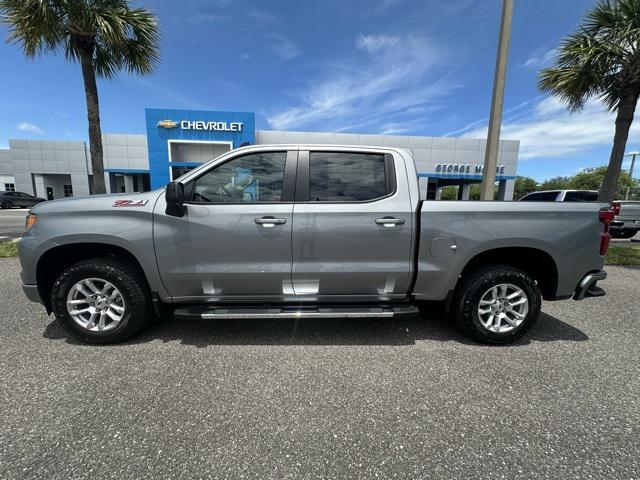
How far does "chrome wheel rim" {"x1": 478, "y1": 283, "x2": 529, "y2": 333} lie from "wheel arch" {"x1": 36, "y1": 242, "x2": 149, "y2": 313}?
11.3 ft

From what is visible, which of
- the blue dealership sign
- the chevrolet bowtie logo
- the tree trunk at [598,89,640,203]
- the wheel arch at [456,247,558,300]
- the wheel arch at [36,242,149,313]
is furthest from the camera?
the blue dealership sign

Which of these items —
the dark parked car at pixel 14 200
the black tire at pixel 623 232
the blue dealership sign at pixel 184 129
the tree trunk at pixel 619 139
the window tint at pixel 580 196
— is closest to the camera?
the tree trunk at pixel 619 139

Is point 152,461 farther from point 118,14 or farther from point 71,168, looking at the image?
point 71,168

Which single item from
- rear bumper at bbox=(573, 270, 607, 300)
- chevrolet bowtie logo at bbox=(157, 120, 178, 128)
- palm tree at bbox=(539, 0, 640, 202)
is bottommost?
rear bumper at bbox=(573, 270, 607, 300)

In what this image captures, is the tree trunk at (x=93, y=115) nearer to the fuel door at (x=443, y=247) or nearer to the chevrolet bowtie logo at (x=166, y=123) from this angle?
the fuel door at (x=443, y=247)

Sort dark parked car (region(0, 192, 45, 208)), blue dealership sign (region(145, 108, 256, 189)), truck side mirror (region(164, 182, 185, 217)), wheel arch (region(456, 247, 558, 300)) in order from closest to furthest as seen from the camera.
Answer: truck side mirror (region(164, 182, 185, 217)) < wheel arch (region(456, 247, 558, 300)) < dark parked car (region(0, 192, 45, 208)) < blue dealership sign (region(145, 108, 256, 189))

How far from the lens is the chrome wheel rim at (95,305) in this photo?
Answer: 9.96 ft

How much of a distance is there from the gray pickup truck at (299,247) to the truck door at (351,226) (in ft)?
0.04

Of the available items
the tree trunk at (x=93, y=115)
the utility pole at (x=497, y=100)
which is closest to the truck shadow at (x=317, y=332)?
the utility pole at (x=497, y=100)

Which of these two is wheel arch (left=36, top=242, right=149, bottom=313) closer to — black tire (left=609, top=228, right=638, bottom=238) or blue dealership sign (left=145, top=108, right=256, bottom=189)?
black tire (left=609, top=228, right=638, bottom=238)

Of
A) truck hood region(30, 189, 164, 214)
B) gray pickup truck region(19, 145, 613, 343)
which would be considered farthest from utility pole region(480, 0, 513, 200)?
truck hood region(30, 189, 164, 214)

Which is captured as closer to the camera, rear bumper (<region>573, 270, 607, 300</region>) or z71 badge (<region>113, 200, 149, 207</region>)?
z71 badge (<region>113, 200, 149, 207</region>)

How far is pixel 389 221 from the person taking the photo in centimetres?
296

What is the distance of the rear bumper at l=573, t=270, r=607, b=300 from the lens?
10.2 feet
